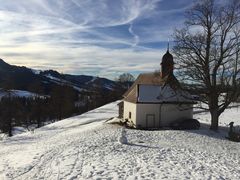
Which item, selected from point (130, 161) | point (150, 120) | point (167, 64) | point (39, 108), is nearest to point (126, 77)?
point (39, 108)

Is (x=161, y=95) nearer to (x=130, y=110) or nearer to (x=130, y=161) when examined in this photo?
(x=130, y=110)

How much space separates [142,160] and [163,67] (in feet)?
75.6

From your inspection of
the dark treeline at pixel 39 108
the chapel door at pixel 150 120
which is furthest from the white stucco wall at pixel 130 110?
the dark treeline at pixel 39 108

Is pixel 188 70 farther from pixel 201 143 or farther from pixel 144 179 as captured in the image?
pixel 144 179

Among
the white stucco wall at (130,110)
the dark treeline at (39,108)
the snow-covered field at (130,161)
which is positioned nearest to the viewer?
the snow-covered field at (130,161)

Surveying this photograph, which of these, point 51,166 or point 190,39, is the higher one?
point 190,39

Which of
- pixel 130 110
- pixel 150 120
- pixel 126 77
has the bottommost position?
pixel 150 120

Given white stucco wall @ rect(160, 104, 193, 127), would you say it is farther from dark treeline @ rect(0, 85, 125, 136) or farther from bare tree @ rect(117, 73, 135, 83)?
bare tree @ rect(117, 73, 135, 83)

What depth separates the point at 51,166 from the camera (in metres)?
18.1

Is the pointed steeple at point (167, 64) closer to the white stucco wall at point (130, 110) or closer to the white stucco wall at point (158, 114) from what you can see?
the white stucco wall at point (158, 114)

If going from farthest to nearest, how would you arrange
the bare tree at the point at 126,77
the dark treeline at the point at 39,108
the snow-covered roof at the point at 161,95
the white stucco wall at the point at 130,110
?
the bare tree at the point at 126,77
the dark treeline at the point at 39,108
the white stucco wall at the point at 130,110
the snow-covered roof at the point at 161,95

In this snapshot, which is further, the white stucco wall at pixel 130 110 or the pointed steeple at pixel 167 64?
the pointed steeple at pixel 167 64

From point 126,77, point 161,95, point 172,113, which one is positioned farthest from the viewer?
point 126,77

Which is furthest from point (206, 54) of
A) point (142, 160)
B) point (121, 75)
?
point (121, 75)
